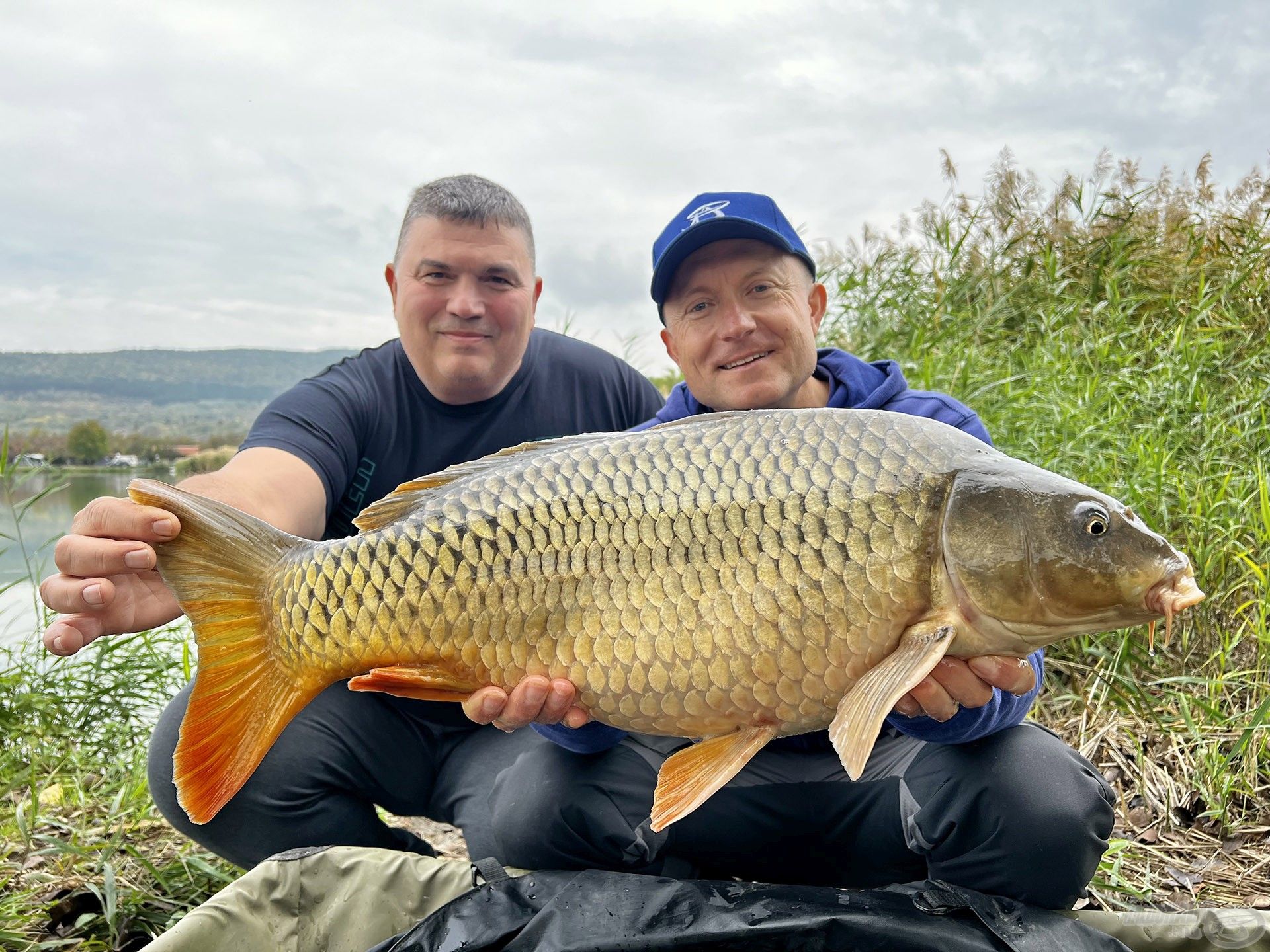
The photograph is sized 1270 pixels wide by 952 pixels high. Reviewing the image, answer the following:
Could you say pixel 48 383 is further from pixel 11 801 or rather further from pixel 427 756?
pixel 427 756

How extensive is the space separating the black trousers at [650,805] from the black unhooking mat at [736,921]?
104mm

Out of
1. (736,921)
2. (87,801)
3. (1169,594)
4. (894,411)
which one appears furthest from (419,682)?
(87,801)

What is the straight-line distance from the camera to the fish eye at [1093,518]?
115cm

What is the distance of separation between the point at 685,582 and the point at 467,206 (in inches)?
53.8

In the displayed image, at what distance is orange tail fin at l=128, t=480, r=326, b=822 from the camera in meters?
1.37

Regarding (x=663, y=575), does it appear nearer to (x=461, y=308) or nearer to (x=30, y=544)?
(x=461, y=308)

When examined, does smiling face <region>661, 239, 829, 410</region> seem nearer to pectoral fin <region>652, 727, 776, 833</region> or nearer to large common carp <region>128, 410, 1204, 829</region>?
large common carp <region>128, 410, 1204, 829</region>

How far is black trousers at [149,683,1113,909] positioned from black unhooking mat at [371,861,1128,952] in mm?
104

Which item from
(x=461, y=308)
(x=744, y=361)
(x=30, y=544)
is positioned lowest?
(x=30, y=544)

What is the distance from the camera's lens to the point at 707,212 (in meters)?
1.77

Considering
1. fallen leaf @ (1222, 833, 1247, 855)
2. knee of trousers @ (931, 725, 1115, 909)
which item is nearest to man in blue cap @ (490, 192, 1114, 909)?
knee of trousers @ (931, 725, 1115, 909)

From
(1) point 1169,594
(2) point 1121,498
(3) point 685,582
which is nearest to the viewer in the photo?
(1) point 1169,594

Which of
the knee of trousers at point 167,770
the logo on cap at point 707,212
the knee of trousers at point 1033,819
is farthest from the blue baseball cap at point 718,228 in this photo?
the knee of trousers at point 167,770

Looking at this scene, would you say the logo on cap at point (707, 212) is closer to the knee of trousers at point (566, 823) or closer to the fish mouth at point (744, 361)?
the fish mouth at point (744, 361)
